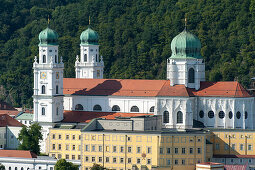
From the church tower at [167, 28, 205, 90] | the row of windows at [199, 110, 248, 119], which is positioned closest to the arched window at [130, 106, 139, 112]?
the church tower at [167, 28, 205, 90]

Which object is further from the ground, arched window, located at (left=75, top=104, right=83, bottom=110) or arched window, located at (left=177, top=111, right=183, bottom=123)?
arched window, located at (left=75, top=104, right=83, bottom=110)

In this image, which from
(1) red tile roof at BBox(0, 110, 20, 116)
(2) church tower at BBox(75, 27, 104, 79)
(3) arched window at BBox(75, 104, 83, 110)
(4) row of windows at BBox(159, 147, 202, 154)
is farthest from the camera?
(1) red tile roof at BBox(0, 110, 20, 116)

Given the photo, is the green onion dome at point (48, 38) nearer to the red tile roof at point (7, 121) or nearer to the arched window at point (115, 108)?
the arched window at point (115, 108)

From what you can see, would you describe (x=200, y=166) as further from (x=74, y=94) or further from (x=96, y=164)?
(x=74, y=94)

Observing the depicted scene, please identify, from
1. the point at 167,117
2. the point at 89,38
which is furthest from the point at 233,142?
the point at 89,38

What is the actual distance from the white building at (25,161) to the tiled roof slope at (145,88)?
576 inches

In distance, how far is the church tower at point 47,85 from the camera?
13862cm

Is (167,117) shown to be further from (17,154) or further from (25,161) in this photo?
(17,154)

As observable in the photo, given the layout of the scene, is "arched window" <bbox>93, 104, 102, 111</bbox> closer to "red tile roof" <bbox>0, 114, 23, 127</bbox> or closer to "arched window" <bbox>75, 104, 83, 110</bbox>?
"arched window" <bbox>75, 104, 83, 110</bbox>

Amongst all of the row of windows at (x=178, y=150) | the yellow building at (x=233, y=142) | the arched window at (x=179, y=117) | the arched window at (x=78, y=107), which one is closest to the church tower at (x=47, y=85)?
the arched window at (x=78, y=107)

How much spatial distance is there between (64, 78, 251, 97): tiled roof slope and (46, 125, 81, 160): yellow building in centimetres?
906

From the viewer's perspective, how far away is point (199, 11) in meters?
192

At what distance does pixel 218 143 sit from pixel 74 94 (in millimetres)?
21854

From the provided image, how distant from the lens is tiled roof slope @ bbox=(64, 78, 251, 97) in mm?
134625
